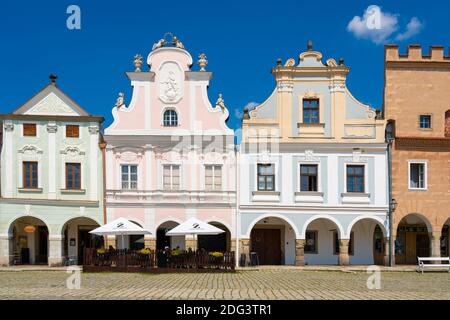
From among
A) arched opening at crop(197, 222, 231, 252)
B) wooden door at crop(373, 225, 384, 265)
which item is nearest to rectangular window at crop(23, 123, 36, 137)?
arched opening at crop(197, 222, 231, 252)

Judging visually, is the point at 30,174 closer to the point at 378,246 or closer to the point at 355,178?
the point at 355,178

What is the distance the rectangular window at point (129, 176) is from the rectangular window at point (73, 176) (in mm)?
2426

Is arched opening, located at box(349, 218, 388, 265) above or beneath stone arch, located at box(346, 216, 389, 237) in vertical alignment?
A: beneath

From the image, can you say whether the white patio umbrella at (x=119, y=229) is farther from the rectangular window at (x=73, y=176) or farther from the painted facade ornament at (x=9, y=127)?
the painted facade ornament at (x=9, y=127)

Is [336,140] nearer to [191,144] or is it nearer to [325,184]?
[325,184]

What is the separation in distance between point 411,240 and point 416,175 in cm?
394

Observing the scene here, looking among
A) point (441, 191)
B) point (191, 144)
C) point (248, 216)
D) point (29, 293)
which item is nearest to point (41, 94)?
point (191, 144)

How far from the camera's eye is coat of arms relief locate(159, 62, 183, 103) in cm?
2991

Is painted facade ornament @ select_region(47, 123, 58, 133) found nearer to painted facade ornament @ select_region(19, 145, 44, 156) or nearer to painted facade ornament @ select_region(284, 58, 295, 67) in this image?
painted facade ornament @ select_region(19, 145, 44, 156)

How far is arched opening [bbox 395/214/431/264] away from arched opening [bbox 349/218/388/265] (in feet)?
3.99

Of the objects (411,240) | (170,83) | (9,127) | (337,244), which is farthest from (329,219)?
(9,127)

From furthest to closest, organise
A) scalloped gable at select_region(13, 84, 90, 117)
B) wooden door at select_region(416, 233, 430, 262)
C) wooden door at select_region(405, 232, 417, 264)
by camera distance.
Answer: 1. wooden door at select_region(416, 233, 430, 262)
2. wooden door at select_region(405, 232, 417, 264)
3. scalloped gable at select_region(13, 84, 90, 117)

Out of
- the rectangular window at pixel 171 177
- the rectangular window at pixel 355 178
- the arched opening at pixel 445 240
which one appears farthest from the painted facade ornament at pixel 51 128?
the arched opening at pixel 445 240

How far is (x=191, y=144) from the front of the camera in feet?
96.8
